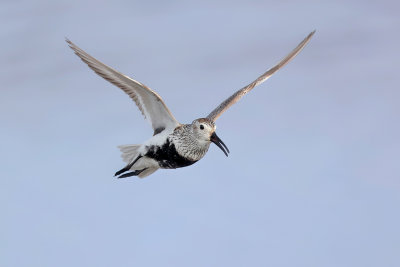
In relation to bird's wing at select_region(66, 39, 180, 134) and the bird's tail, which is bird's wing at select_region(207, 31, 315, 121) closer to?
bird's wing at select_region(66, 39, 180, 134)

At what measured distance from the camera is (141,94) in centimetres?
1063

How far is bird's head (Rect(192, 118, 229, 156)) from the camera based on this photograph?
1052 centimetres

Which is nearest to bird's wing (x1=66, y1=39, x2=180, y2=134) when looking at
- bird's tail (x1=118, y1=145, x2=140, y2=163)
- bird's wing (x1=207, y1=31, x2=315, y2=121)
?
bird's tail (x1=118, y1=145, x2=140, y2=163)

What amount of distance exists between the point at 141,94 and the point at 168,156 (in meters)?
0.94

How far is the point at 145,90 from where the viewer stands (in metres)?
10.4

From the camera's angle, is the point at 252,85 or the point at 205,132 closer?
the point at 205,132

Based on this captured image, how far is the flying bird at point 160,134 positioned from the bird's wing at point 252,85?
45.2 inches

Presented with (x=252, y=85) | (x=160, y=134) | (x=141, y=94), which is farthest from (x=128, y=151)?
(x=252, y=85)

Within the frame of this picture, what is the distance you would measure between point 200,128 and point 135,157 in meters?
1.23

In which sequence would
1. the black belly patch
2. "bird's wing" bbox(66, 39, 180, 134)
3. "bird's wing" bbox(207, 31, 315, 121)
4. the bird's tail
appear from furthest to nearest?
"bird's wing" bbox(207, 31, 315, 121) → the bird's tail → the black belly patch → "bird's wing" bbox(66, 39, 180, 134)

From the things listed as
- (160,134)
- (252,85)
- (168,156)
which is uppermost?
(252,85)

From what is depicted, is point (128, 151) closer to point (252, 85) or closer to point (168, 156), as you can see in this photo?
point (168, 156)

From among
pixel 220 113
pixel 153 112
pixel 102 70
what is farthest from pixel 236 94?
pixel 102 70

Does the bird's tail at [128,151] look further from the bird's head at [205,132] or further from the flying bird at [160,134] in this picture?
the bird's head at [205,132]
